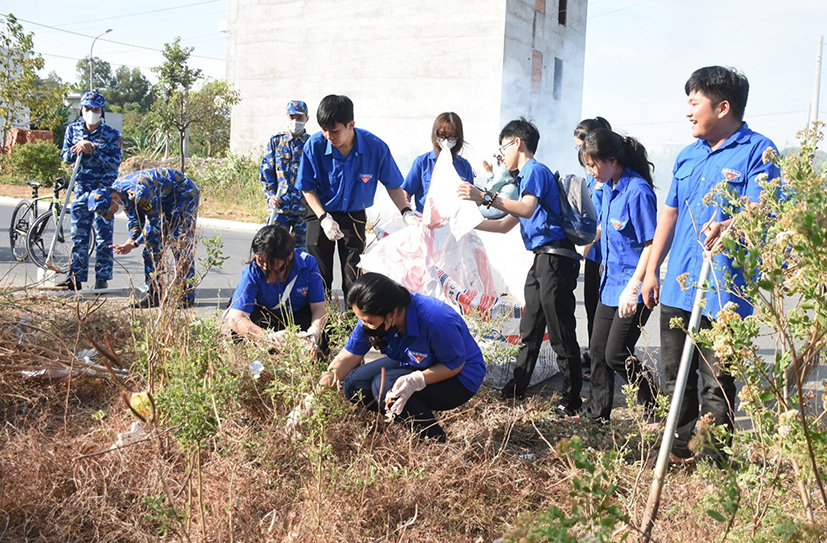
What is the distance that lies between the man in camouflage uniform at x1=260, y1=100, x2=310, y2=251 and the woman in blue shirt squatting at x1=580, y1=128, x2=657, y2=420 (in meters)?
2.87

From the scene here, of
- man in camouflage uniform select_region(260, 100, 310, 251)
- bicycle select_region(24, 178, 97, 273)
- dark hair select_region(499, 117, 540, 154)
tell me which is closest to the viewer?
dark hair select_region(499, 117, 540, 154)

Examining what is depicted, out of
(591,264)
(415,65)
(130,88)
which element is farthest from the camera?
(130,88)

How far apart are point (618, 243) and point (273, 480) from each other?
2.04 metres

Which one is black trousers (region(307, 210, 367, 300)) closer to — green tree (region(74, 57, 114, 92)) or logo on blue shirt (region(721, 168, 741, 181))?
logo on blue shirt (region(721, 168, 741, 181))

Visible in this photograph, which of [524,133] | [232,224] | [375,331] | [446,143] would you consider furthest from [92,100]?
[232,224]

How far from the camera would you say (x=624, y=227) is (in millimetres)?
3607

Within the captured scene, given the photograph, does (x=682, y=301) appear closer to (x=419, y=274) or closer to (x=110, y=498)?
(x=419, y=274)

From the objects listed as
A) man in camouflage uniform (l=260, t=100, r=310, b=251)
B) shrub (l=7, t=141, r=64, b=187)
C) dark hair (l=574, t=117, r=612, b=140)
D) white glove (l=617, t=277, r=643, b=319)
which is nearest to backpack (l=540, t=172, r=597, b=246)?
dark hair (l=574, t=117, r=612, b=140)

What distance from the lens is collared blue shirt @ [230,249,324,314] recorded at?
4.05 m

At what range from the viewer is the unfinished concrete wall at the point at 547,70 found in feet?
58.1

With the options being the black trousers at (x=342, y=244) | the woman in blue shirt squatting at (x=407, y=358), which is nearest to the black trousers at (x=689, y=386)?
the woman in blue shirt squatting at (x=407, y=358)

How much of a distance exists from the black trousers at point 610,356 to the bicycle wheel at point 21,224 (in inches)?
273

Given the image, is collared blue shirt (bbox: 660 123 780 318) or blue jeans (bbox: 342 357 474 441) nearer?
collared blue shirt (bbox: 660 123 780 318)

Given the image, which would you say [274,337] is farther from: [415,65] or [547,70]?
[547,70]
